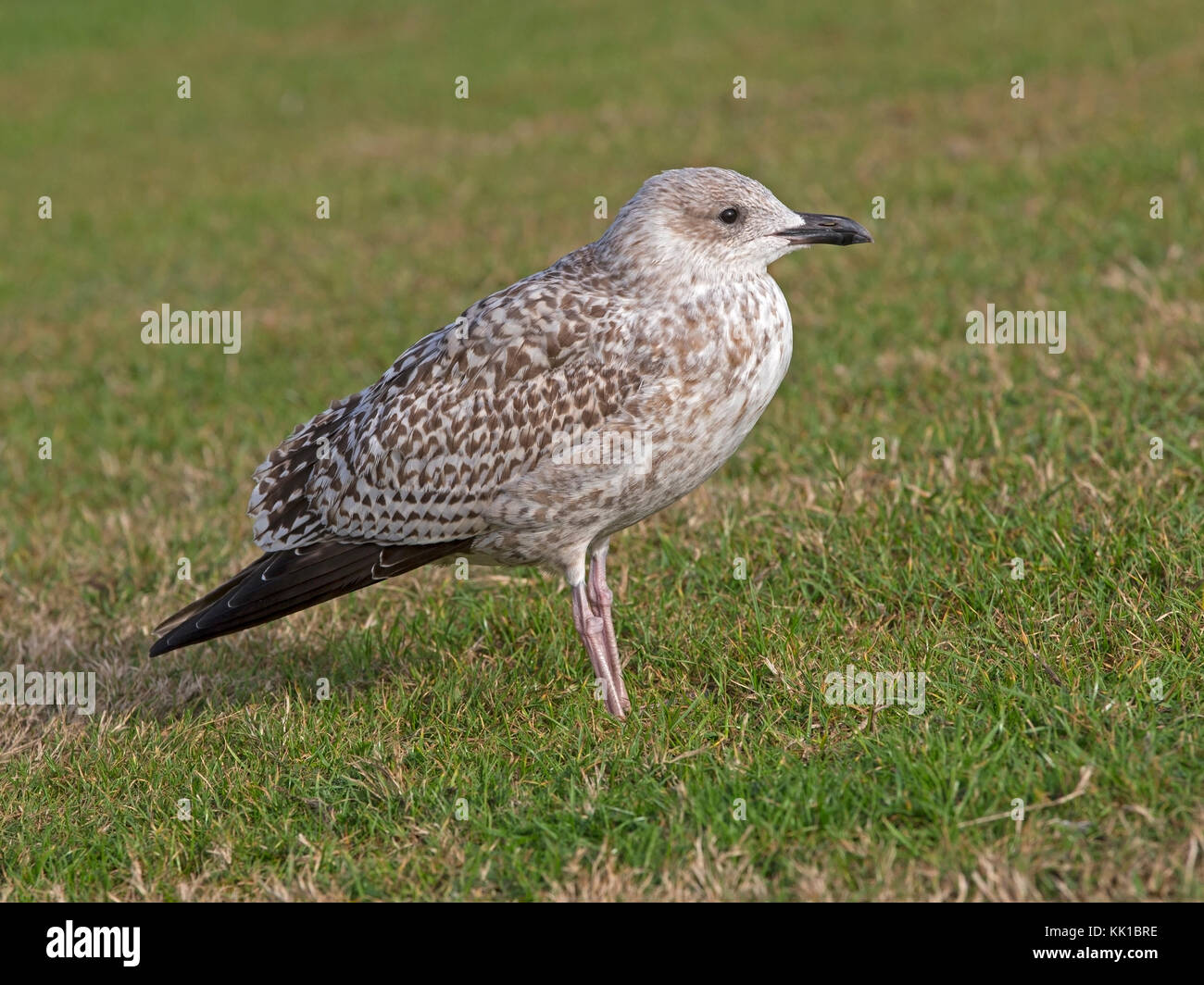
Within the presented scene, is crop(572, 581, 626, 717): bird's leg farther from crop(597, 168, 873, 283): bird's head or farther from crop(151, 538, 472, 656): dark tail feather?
crop(597, 168, 873, 283): bird's head

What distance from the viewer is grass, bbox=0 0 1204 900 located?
3869 millimetres

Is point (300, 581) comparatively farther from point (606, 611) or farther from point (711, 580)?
point (711, 580)

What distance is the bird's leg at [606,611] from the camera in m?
4.86

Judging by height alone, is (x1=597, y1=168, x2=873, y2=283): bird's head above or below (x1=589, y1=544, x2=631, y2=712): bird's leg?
above

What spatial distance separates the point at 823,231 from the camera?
4.73m

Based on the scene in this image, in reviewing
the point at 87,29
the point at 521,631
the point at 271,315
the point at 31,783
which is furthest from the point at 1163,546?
the point at 87,29

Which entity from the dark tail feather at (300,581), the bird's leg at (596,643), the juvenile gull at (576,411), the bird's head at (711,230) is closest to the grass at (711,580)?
the bird's leg at (596,643)

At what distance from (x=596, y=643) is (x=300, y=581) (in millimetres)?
1077

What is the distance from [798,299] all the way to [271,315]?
13.6ft

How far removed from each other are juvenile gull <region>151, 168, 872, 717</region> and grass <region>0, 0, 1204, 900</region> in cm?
51

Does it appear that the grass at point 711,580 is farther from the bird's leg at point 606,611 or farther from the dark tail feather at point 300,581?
the dark tail feather at point 300,581

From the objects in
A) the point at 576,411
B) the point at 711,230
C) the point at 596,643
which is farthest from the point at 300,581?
the point at 711,230

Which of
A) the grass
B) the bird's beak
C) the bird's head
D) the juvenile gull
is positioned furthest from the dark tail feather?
the bird's beak

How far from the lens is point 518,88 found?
19281 millimetres
